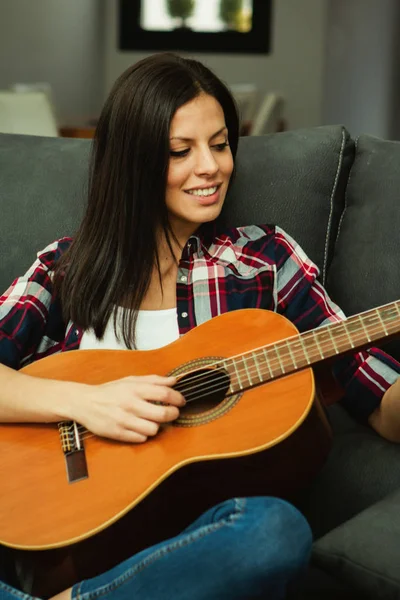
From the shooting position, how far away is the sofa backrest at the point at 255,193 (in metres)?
1.58

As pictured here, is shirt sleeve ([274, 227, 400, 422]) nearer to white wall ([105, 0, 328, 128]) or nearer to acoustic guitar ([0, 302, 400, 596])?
acoustic guitar ([0, 302, 400, 596])

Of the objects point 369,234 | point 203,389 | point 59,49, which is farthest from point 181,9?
point 203,389

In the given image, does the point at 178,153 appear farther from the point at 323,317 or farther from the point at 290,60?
the point at 290,60

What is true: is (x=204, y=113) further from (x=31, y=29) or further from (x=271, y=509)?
(x=31, y=29)

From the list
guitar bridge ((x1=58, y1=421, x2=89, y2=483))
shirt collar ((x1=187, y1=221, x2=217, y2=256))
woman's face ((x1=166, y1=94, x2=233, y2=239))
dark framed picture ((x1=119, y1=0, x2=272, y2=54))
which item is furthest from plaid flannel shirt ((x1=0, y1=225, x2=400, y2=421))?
dark framed picture ((x1=119, y1=0, x2=272, y2=54))

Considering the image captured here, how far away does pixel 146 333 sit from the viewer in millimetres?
1379

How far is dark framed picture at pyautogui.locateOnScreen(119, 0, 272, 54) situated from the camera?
23.3 feet

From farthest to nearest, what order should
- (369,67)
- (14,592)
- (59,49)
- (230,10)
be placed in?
(230,10), (59,49), (369,67), (14,592)

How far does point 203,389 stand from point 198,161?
381 millimetres

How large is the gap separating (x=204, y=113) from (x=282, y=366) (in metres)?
0.45

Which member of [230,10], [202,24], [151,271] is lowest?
[151,271]

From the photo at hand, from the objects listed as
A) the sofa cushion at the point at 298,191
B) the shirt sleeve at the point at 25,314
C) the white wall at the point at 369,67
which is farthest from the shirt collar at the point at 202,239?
the white wall at the point at 369,67

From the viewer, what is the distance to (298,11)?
701cm

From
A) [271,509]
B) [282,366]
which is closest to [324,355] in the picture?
[282,366]
